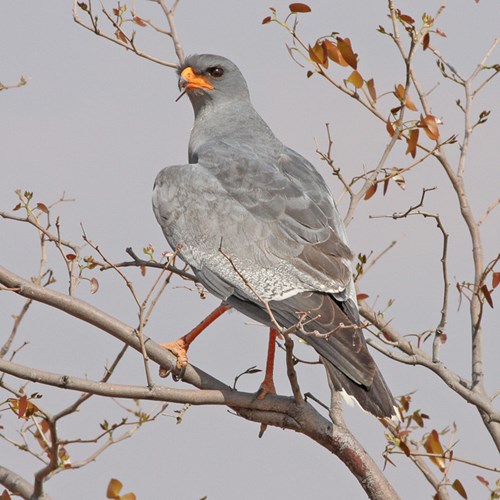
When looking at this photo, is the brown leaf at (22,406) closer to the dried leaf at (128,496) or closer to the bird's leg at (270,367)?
the dried leaf at (128,496)

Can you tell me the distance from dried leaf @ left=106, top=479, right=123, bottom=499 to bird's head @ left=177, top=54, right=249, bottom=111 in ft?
12.9

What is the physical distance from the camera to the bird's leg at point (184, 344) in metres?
5.04

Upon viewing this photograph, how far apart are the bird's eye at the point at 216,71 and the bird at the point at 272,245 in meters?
0.96

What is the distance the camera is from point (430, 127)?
17.4 ft

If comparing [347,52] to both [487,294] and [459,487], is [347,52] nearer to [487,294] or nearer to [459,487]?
[487,294]

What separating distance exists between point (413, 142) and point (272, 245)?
1046 mm

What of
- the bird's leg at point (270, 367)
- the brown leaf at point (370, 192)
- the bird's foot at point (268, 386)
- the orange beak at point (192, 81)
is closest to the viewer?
the bird's foot at point (268, 386)

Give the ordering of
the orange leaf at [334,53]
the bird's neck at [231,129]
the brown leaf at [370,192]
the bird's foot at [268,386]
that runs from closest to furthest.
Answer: the bird's foot at [268,386] → the orange leaf at [334,53] → the brown leaf at [370,192] → the bird's neck at [231,129]

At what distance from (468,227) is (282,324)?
4.29 ft

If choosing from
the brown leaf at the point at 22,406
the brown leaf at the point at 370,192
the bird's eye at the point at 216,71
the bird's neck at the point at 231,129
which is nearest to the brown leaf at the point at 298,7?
the brown leaf at the point at 370,192

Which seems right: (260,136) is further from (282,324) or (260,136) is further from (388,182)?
(282,324)

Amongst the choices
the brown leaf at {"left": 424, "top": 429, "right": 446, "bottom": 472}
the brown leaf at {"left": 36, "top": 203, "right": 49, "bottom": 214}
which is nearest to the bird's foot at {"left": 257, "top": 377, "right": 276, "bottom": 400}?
the brown leaf at {"left": 424, "top": 429, "right": 446, "bottom": 472}

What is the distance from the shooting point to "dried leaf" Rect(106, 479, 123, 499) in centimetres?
445

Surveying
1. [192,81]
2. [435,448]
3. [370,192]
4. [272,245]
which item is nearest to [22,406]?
[272,245]
